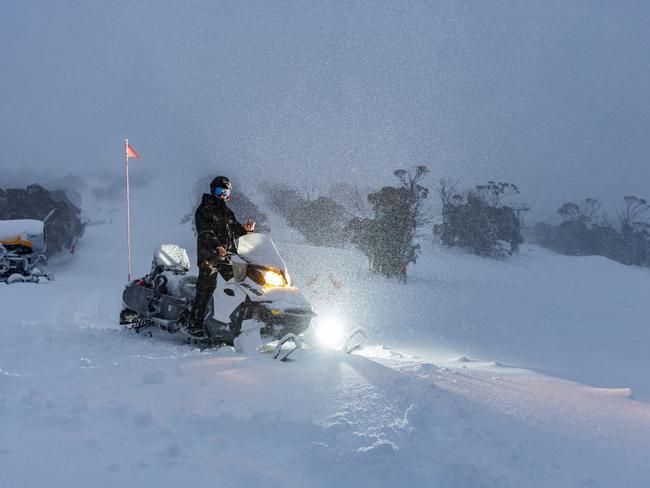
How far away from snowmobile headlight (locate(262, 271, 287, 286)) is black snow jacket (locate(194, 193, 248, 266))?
2.35 feet

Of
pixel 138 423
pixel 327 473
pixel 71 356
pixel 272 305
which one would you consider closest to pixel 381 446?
pixel 327 473

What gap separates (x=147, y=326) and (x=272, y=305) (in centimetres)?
280

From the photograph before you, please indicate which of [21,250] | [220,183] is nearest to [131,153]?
[220,183]

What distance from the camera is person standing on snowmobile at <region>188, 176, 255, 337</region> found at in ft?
17.3

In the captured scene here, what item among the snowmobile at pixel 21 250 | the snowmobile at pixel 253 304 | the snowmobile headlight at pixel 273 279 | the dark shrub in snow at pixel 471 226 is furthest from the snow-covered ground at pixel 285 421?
the dark shrub in snow at pixel 471 226

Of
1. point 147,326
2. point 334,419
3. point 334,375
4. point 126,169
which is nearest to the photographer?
point 334,419

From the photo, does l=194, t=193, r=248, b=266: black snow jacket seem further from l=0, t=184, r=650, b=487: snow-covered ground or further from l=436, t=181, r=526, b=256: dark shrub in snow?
l=436, t=181, r=526, b=256: dark shrub in snow

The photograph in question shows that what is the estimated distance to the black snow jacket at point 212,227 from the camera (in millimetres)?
5387

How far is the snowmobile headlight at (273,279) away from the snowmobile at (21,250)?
1589cm

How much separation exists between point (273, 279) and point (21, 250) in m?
17.0

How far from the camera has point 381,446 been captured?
2.65 m

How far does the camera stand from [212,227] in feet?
18.2

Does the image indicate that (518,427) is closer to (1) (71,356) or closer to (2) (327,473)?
(2) (327,473)

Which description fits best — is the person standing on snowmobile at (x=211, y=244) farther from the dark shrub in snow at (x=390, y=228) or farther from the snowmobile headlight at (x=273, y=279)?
the dark shrub in snow at (x=390, y=228)
